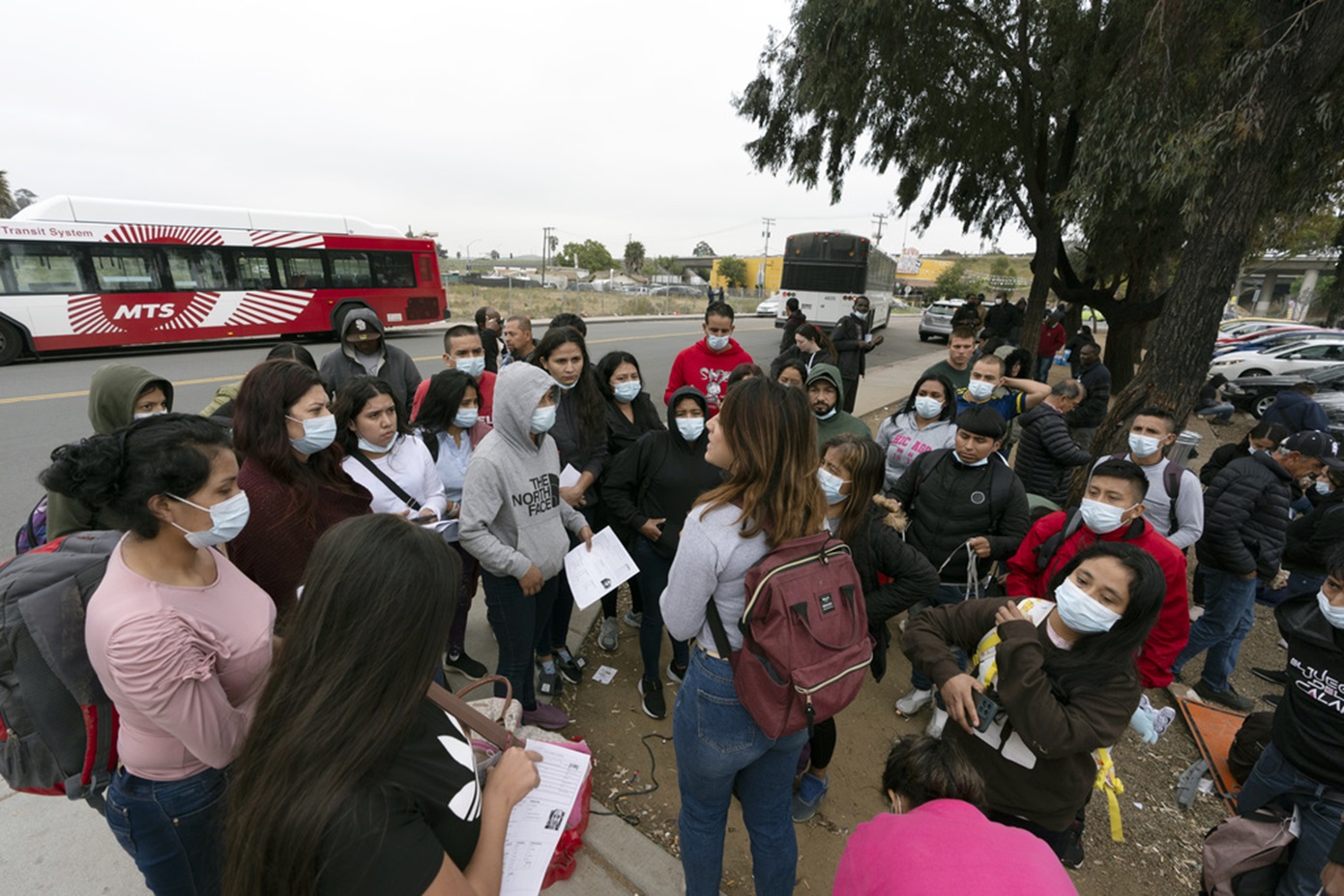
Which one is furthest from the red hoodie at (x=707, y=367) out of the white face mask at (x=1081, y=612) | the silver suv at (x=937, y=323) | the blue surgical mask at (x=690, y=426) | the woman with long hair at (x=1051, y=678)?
the silver suv at (x=937, y=323)

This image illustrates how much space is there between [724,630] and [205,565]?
1.46 metres

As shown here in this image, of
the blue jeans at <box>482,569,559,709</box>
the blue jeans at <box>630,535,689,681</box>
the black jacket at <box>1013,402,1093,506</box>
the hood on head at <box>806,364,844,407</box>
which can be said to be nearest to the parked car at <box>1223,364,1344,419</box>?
the black jacket at <box>1013,402,1093,506</box>

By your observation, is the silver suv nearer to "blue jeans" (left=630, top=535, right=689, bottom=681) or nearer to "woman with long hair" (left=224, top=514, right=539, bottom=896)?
"blue jeans" (left=630, top=535, right=689, bottom=681)

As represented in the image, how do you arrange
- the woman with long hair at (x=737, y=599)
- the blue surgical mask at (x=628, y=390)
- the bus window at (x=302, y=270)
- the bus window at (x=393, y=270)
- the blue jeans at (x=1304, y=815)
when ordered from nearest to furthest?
the woman with long hair at (x=737, y=599) < the blue jeans at (x=1304, y=815) < the blue surgical mask at (x=628, y=390) < the bus window at (x=302, y=270) < the bus window at (x=393, y=270)

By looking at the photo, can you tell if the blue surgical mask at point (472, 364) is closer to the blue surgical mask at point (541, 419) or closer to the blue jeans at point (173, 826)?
the blue surgical mask at point (541, 419)

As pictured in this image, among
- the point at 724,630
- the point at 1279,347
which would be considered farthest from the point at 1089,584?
the point at 1279,347

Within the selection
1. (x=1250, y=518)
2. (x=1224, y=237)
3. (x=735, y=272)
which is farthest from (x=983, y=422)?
(x=735, y=272)

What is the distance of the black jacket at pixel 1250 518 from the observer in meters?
3.31

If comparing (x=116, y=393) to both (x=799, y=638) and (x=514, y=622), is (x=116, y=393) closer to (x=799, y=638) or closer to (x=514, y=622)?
(x=514, y=622)

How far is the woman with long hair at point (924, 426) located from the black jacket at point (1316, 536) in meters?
2.07

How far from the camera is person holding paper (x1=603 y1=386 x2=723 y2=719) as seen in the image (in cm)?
295

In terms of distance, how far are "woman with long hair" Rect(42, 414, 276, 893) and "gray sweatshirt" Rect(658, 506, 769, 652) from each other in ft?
3.59

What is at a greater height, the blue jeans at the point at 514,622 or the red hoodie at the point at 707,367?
the red hoodie at the point at 707,367

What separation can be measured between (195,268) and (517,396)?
13.9 m
